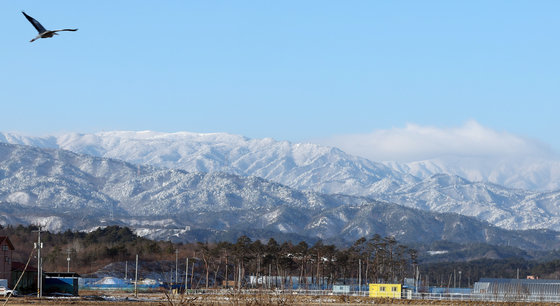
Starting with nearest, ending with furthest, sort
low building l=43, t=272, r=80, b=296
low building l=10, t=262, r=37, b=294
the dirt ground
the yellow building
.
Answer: the dirt ground, low building l=10, t=262, r=37, b=294, low building l=43, t=272, r=80, b=296, the yellow building

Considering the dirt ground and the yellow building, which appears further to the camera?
the yellow building

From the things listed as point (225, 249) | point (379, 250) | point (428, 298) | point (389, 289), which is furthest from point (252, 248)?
point (428, 298)

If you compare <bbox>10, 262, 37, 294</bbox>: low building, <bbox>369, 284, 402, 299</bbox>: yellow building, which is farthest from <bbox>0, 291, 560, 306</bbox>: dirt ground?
<bbox>369, 284, 402, 299</bbox>: yellow building

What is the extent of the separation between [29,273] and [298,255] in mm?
78037

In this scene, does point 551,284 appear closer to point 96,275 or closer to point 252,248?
point 252,248

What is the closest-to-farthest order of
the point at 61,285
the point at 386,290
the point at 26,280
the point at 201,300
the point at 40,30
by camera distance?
1. the point at 40,30
2. the point at 201,300
3. the point at 26,280
4. the point at 61,285
5. the point at 386,290

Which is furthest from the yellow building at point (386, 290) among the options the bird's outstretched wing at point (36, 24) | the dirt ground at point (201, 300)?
the bird's outstretched wing at point (36, 24)

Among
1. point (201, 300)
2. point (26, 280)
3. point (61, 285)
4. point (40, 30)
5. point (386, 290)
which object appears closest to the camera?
point (40, 30)

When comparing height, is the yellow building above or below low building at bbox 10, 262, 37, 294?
below

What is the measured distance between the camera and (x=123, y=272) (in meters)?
197

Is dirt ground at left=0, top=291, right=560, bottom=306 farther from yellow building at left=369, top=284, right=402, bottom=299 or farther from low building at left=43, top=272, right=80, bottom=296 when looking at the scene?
yellow building at left=369, top=284, right=402, bottom=299

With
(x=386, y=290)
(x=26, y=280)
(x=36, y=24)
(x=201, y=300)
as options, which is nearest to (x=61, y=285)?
(x=26, y=280)

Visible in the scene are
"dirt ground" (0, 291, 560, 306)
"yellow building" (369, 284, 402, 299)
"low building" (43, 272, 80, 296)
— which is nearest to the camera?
"dirt ground" (0, 291, 560, 306)

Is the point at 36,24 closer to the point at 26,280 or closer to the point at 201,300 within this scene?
the point at 201,300
